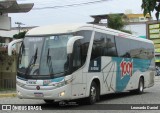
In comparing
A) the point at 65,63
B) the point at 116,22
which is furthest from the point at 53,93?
the point at 116,22

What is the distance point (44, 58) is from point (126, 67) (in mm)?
6766

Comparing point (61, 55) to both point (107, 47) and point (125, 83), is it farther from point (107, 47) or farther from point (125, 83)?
point (125, 83)

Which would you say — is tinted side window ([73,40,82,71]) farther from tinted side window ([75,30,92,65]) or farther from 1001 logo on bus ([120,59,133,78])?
1001 logo on bus ([120,59,133,78])

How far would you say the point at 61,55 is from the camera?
1435 centimetres

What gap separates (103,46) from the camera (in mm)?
17172

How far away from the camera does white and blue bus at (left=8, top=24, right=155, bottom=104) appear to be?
14031 mm

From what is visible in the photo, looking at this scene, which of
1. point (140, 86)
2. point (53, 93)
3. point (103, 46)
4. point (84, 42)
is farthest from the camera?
point (140, 86)

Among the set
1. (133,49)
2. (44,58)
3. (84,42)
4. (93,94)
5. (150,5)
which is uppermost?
(150,5)

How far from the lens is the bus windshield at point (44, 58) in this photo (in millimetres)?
14203

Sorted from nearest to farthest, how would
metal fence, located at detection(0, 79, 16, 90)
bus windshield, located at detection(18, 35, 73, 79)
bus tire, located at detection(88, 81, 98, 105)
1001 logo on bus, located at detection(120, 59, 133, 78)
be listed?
bus windshield, located at detection(18, 35, 73, 79), bus tire, located at detection(88, 81, 98, 105), 1001 logo on bus, located at detection(120, 59, 133, 78), metal fence, located at detection(0, 79, 16, 90)

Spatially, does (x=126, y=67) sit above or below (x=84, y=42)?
below

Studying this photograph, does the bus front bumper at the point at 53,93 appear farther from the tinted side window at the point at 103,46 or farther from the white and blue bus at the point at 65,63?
the tinted side window at the point at 103,46

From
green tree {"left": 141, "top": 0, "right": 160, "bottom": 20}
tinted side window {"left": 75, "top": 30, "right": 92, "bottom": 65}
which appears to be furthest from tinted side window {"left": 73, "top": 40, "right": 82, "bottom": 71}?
green tree {"left": 141, "top": 0, "right": 160, "bottom": 20}

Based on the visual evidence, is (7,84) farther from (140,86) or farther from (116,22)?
(116,22)
